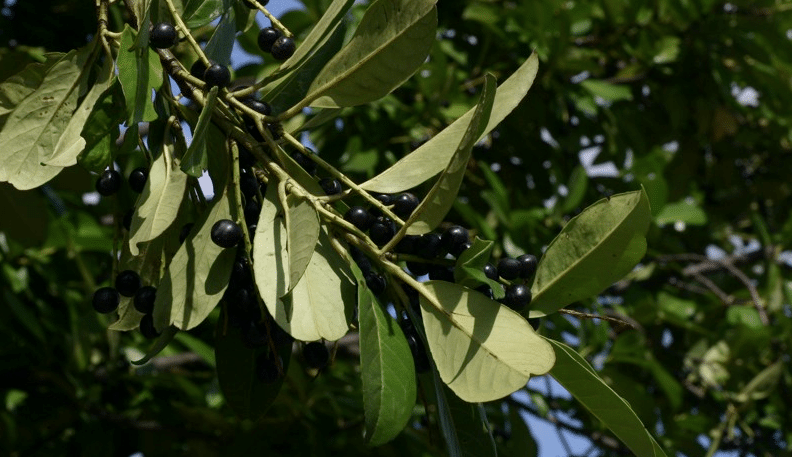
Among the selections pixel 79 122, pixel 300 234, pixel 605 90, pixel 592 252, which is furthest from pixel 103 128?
pixel 605 90

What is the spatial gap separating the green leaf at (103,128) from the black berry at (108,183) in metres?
0.13

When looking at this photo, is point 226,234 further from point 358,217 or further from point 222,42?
point 222,42

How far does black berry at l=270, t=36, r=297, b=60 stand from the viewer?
1179 millimetres

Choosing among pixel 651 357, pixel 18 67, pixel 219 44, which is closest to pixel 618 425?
pixel 219 44

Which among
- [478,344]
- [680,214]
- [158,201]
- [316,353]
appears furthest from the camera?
[680,214]

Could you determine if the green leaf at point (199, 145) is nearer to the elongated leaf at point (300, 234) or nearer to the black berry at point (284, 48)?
the elongated leaf at point (300, 234)

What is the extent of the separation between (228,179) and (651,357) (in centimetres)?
207

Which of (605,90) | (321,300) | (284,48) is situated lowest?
(605,90)

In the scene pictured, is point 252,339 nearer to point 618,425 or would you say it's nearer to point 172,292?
point 172,292

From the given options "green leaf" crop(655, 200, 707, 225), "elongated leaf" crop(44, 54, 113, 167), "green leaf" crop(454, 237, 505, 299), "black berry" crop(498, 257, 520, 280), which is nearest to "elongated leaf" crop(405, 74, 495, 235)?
"green leaf" crop(454, 237, 505, 299)

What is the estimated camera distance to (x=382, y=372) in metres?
0.95

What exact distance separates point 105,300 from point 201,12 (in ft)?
1.20

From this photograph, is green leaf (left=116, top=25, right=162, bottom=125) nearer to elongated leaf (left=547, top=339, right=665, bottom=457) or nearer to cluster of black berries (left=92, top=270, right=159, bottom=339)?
cluster of black berries (left=92, top=270, right=159, bottom=339)

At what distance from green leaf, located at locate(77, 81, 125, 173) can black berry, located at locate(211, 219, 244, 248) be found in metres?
0.17
